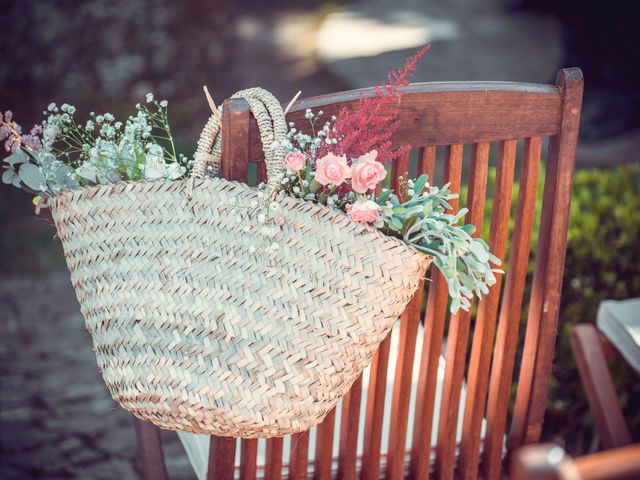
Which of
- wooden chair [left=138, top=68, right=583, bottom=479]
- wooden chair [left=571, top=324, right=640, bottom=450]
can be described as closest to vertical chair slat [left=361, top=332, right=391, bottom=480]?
wooden chair [left=138, top=68, right=583, bottom=479]

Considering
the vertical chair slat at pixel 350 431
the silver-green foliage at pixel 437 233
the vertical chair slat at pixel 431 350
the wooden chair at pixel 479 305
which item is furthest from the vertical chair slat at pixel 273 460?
the silver-green foliage at pixel 437 233

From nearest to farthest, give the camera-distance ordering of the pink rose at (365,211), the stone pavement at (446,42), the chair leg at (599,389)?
1. the pink rose at (365,211)
2. the chair leg at (599,389)
3. the stone pavement at (446,42)

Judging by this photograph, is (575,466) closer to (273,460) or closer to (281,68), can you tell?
(273,460)

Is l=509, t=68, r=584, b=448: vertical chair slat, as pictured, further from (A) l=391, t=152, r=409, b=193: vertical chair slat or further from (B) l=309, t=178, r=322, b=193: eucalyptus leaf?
(B) l=309, t=178, r=322, b=193: eucalyptus leaf

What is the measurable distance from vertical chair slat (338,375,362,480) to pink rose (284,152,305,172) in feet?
1.31

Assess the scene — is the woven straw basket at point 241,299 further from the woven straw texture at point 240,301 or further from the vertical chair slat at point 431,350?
the vertical chair slat at point 431,350

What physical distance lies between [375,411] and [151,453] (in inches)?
19.2

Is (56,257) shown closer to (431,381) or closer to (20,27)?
(20,27)

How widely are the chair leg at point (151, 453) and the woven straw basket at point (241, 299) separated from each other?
1.49 ft

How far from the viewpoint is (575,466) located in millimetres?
621

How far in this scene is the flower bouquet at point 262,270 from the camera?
1132 mm

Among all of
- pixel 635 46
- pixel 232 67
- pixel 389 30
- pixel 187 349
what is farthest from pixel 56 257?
pixel 389 30

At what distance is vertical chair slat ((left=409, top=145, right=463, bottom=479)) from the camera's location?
135cm

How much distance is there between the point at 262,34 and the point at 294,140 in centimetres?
683
